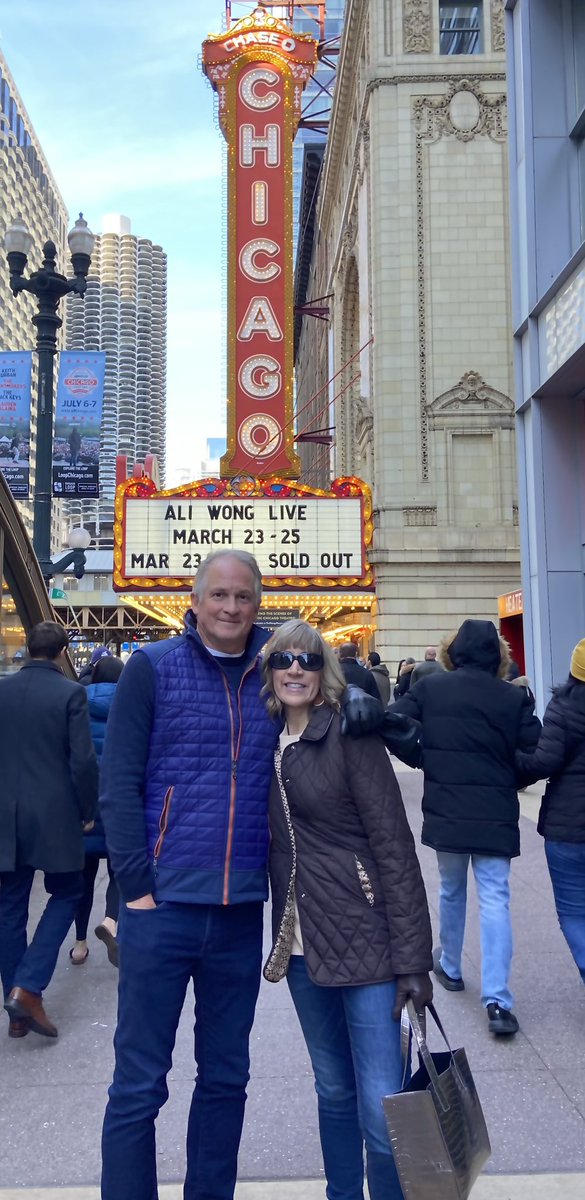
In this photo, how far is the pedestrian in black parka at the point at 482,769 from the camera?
473 centimetres

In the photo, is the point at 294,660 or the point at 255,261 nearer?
the point at 294,660

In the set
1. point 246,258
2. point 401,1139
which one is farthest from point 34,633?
point 246,258

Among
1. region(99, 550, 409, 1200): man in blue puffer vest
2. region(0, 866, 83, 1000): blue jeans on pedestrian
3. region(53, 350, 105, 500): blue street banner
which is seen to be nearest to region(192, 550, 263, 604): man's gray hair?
region(99, 550, 409, 1200): man in blue puffer vest

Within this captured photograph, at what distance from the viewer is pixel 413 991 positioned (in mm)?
2617

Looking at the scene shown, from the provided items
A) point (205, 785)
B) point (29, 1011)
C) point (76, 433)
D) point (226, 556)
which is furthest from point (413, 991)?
point (76, 433)

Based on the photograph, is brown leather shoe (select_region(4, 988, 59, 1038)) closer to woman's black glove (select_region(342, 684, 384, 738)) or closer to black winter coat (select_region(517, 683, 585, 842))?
black winter coat (select_region(517, 683, 585, 842))

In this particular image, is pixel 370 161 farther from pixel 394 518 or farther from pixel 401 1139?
pixel 401 1139

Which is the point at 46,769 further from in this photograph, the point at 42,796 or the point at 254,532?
the point at 254,532

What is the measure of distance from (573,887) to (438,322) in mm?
23389

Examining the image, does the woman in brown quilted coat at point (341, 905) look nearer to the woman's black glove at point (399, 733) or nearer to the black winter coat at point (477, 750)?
the woman's black glove at point (399, 733)

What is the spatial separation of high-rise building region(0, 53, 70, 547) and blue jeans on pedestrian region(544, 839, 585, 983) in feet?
333

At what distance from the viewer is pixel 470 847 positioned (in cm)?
474

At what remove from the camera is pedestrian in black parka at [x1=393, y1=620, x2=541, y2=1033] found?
4734 mm

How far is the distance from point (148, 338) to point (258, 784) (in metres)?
168
